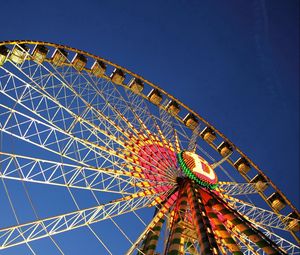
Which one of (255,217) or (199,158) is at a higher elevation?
(199,158)

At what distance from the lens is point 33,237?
1178cm

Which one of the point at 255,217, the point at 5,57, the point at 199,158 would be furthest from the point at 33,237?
the point at 255,217

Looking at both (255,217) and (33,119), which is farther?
(255,217)

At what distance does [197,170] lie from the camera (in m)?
15.9

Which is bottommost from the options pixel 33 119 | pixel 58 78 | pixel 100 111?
pixel 33 119

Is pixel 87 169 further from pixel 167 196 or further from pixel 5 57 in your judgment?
pixel 5 57

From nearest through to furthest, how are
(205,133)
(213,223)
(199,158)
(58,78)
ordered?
(213,223) → (58,78) → (199,158) → (205,133)

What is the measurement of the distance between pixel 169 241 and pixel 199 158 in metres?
5.62

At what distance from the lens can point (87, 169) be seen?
13945mm

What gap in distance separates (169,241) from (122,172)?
349cm

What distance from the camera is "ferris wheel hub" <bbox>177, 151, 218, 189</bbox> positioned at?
15.5 metres

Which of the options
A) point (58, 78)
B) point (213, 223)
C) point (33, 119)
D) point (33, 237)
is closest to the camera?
point (33, 237)

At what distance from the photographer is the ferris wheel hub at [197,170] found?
1554 cm

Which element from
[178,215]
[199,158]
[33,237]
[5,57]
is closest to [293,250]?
[199,158]
